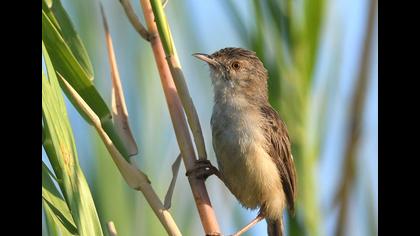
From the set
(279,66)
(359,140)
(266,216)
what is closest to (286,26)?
(279,66)

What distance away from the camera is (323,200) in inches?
75.2

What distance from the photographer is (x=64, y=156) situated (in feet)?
5.57

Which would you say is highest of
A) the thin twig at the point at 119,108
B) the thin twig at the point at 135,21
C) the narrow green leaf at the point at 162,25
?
the thin twig at the point at 135,21

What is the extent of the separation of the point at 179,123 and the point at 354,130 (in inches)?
25.6

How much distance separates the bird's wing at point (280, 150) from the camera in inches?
125

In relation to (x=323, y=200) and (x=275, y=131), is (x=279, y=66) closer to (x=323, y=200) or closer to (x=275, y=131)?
(x=323, y=200)

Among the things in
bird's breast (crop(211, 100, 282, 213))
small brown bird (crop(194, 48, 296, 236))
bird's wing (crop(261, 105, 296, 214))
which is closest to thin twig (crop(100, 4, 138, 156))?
small brown bird (crop(194, 48, 296, 236))

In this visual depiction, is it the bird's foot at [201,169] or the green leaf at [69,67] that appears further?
the bird's foot at [201,169]

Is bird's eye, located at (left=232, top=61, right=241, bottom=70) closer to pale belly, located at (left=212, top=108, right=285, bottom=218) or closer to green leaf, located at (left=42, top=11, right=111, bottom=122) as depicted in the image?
pale belly, located at (left=212, top=108, right=285, bottom=218)

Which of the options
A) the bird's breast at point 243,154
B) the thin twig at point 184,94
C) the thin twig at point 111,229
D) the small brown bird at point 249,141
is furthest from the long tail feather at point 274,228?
the thin twig at point 111,229

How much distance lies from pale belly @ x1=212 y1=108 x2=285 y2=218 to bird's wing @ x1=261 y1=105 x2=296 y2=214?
0.03 meters

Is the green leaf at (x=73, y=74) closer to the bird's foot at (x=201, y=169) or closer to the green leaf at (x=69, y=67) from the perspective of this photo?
the green leaf at (x=69, y=67)

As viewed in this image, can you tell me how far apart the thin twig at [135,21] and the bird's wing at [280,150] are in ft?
3.78
